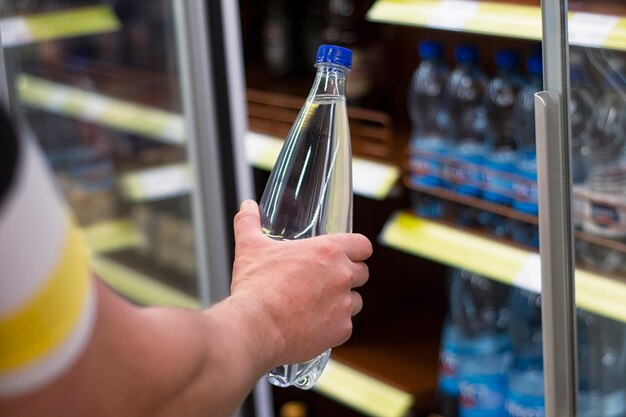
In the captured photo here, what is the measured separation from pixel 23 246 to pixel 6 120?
3.3 inches

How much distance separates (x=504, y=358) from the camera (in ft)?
6.56

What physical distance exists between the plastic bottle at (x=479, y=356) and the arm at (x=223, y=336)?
0.93 meters

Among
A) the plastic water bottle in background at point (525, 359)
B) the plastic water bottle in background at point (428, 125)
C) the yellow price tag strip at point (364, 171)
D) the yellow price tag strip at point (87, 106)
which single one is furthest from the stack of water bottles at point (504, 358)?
the yellow price tag strip at point (87, 106)

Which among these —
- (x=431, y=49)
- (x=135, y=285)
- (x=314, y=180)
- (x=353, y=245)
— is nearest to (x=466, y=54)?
(x=431, y=49)

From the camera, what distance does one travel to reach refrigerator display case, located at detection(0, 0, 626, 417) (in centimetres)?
153

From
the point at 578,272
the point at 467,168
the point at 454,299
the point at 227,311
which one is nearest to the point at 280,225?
the point at 227,311

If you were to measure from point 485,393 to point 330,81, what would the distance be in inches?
36.7

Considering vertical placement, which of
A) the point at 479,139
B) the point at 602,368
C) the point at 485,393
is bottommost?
the point at 485,393

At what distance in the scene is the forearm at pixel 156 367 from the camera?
728 mm

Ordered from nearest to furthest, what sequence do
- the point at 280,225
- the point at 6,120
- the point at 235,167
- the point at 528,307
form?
1. the point at 6,120
2. the point at 280,225
3. the point at 528,307
4. the point at 235,167

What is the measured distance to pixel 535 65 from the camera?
180 centimetres

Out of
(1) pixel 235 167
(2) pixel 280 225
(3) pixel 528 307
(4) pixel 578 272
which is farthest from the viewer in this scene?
(1) pixel 235 167

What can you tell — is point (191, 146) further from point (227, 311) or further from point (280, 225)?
point (227, 311)

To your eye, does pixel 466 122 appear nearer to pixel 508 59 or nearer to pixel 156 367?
pixel 508 59
